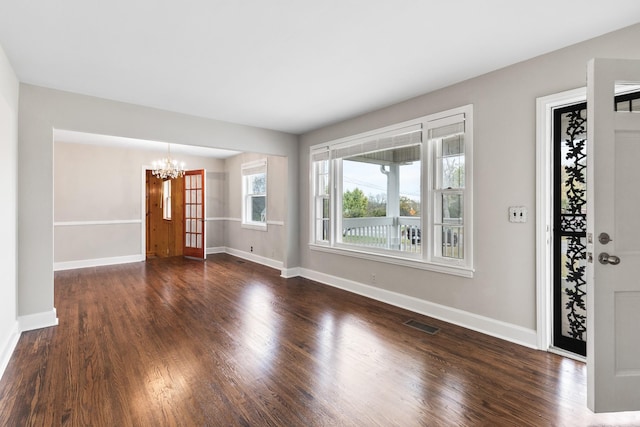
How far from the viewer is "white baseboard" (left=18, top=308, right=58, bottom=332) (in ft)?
10.2

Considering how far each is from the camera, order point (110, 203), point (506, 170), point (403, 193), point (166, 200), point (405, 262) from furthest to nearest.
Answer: point (166, 200) → point (110, 203) → point (403, 193) → point (405, 262) → point (506, 170)

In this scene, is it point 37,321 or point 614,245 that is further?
point 37,321

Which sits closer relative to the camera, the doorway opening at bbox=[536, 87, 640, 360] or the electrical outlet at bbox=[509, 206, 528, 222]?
the doorway opening at bbox=[536, 87, 640, 360]

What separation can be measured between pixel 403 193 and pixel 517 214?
2.69 m

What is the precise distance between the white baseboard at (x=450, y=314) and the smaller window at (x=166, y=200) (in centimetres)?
545

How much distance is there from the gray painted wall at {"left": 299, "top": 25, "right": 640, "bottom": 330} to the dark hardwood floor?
0.37 metres

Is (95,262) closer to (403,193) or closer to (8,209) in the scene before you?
(8,209)

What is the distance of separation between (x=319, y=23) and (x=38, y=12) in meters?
1.85

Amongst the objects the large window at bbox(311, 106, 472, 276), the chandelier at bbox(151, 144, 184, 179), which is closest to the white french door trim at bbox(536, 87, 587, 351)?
the large window at bbox(311, 106, 472, 276)

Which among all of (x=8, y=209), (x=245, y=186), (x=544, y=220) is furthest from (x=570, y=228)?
(x=245, y=186)

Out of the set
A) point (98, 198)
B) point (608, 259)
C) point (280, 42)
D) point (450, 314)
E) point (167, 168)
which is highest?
point (280, 42)

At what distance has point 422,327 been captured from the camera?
10.4ft

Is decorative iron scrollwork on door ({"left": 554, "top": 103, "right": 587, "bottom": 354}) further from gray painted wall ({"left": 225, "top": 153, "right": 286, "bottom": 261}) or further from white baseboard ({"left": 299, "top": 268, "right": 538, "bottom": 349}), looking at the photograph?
gray painted wall ({"left": 225, "top": 153, "right": 286, "bottom": 261})

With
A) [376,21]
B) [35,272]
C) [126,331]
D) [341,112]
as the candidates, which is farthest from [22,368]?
[341,112]
